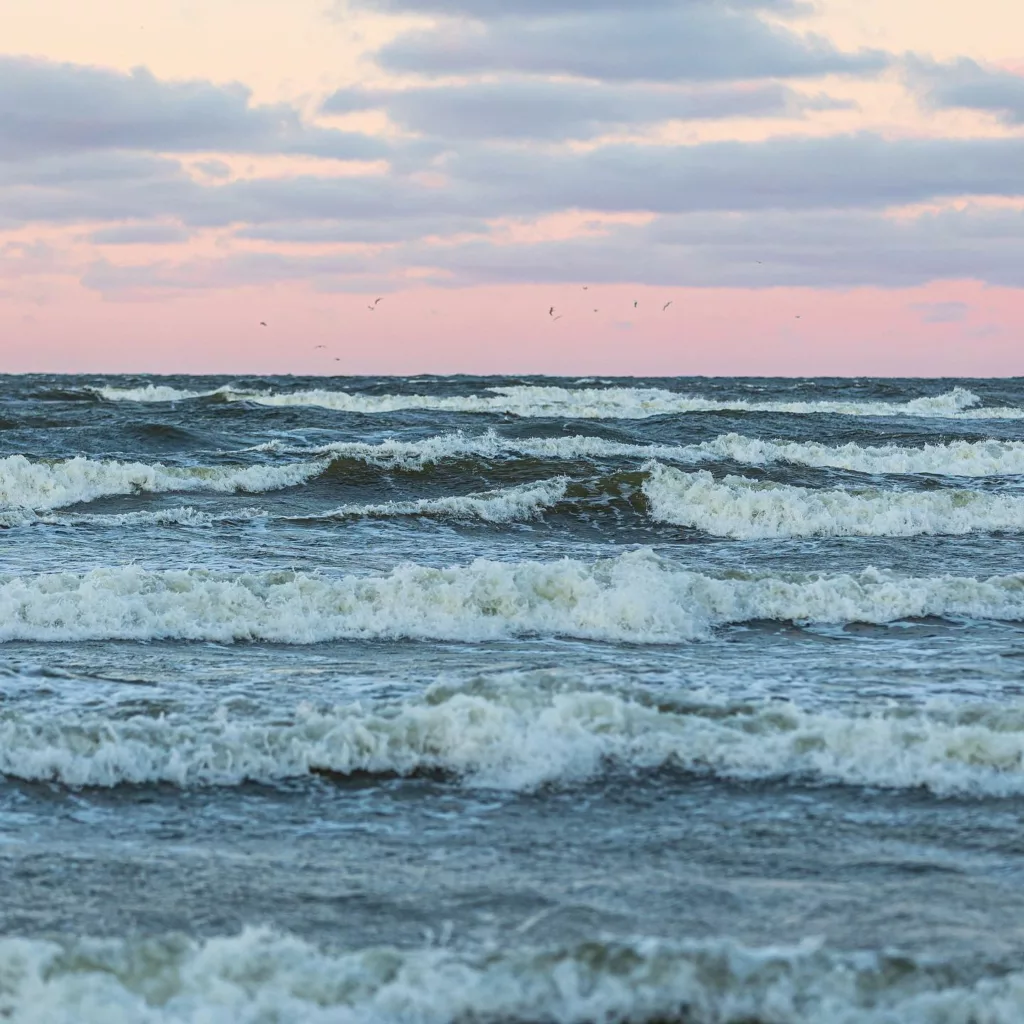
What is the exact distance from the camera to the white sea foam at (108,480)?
2052 centimetres

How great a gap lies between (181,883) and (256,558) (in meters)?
9.34

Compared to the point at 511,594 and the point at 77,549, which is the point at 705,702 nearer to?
the point at 511,594

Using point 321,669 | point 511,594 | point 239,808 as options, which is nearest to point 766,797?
point 239,808

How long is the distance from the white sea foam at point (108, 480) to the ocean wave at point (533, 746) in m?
13.6

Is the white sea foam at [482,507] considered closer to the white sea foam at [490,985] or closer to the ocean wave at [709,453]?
the ocean wave at [709,453]

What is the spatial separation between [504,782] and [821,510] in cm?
1293

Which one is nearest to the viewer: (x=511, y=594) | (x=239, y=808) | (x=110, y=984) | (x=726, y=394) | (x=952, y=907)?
(x=110, y=984)

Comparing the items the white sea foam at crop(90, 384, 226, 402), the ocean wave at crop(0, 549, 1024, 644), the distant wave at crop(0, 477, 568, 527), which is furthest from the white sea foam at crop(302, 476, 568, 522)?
the white sea foam at crop(90, 384, 226, 402)

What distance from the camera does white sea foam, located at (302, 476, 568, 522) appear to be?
60.3ft

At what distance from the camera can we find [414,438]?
2986 centimetres

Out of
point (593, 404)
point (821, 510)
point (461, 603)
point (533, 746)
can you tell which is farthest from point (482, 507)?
point (593, 404)

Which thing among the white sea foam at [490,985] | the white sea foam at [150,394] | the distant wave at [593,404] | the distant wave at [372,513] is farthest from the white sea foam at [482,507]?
the white sea foam at [150,394]

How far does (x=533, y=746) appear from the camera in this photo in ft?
23.7

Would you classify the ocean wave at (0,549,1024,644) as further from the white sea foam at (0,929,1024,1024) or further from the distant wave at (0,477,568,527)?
the white sea foam at (0,929,1024,1024)
